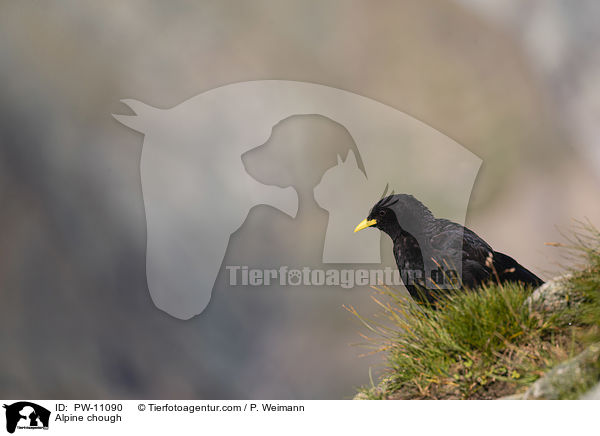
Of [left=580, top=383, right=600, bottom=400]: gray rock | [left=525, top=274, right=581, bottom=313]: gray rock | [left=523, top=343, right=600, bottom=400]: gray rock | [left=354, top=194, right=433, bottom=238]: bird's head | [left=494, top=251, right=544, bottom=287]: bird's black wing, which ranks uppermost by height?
[left=354, top=194, right=433, bottom=238]: bird's head

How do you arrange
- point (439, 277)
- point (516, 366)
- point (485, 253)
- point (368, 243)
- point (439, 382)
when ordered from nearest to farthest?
point (516, 366) → point (439, 382) → point (439, 277) → point (485, 253) → point (368, 243)

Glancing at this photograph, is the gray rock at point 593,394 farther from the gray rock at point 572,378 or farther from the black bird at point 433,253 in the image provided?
the black bird at point 433,253

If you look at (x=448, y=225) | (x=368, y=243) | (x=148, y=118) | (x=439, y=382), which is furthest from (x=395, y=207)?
(x=148, y=118)

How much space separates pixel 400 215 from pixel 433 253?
28 centimetres

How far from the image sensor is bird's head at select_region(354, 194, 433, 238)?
→ 8.24 ft

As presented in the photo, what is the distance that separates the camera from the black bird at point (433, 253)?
91.0 inches

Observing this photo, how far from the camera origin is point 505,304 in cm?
177

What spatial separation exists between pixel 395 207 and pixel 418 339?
0.82 m

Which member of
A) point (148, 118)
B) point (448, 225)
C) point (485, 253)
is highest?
point (148, 118)

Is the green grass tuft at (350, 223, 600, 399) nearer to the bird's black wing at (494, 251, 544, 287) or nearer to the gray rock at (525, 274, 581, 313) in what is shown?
the gray rock at (525, 274, 581, 313)

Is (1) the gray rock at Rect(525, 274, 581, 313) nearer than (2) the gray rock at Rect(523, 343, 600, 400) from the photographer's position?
No
